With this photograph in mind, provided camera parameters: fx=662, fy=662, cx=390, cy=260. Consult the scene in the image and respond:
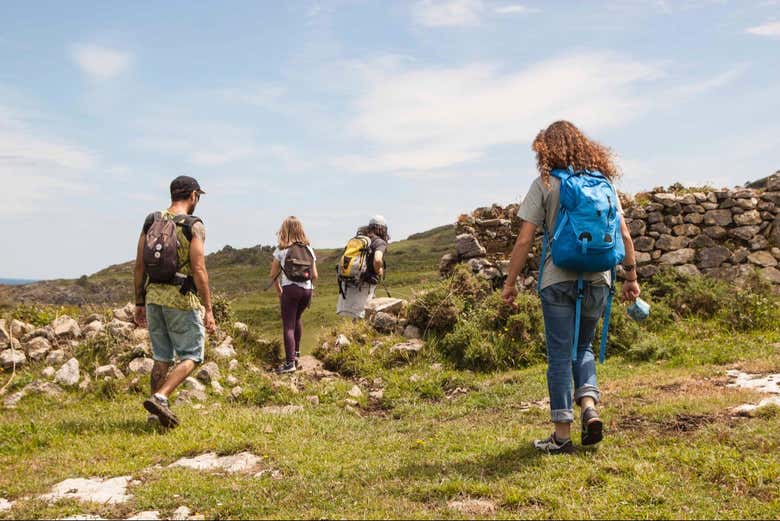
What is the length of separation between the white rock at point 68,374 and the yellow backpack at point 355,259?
3.90m

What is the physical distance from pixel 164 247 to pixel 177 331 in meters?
0.86

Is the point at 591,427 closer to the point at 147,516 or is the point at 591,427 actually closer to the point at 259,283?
the point at 147,516

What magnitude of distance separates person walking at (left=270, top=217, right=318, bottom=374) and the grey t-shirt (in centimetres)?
463

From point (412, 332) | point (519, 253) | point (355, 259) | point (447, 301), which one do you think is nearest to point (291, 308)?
point (355, 259)

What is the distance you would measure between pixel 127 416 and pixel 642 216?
29.2 feet

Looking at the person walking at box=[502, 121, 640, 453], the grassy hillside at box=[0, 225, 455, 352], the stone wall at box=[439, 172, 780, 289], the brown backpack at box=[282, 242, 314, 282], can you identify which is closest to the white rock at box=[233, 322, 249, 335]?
the grassy hillside at box=[0, 225, 455, 352]

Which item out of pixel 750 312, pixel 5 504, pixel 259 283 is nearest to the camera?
pixel 5 504

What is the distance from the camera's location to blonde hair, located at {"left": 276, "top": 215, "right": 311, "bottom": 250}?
934 cm

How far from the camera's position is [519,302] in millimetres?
10094

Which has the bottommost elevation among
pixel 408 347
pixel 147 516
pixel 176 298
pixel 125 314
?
pixel 147 516

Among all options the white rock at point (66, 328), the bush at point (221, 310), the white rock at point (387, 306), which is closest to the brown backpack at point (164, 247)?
the white rock at point (66, 328)

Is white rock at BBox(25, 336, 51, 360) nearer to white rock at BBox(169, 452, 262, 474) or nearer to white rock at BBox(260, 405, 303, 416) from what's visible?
white rock at BBox(260, 405, 303, 416)

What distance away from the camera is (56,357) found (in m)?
9.03

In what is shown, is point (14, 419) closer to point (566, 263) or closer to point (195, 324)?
point (195, 324)
